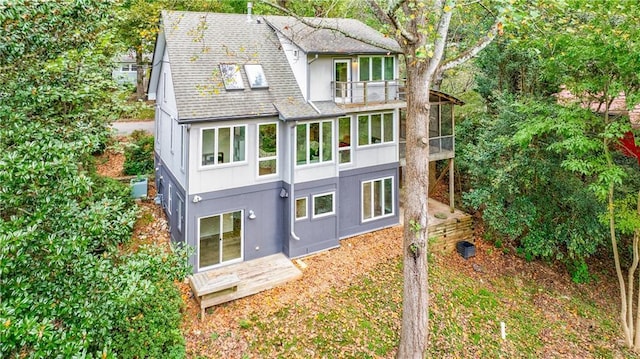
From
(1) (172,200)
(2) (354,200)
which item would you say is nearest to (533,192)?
(2) (354,200)

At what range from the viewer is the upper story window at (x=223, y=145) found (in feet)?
37.3

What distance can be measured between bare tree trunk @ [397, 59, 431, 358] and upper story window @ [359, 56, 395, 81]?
259 inches

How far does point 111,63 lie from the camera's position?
8609 millimetres

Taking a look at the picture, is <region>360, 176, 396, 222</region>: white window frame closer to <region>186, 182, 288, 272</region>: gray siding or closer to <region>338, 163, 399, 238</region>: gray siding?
<region>338, 163, 399, 238</region>: gray siding

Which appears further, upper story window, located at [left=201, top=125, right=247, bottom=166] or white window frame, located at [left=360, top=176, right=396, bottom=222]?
white window frame, located at [left=360, top=176, right=396, bottom=222]

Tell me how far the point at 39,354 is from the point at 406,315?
6455mm

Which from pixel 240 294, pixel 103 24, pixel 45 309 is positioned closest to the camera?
pixel 45 309

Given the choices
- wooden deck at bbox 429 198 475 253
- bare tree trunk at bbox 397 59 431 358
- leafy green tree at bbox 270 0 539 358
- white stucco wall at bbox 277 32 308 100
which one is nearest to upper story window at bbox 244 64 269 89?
white stucco wall at bbox 277 32 308 100

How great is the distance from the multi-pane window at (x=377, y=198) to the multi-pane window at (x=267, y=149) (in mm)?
3872

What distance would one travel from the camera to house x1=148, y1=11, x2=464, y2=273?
1152 centimetres

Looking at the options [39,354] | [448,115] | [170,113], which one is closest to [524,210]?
[448,115]

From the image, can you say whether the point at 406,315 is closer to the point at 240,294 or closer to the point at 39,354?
the point at 240,294

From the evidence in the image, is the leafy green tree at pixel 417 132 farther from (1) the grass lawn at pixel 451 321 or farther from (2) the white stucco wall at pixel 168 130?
(2) the white stucco wall at pixel 168 130

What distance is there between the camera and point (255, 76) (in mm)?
12766
